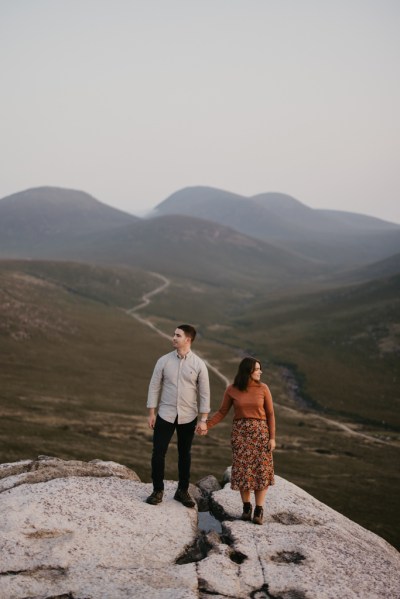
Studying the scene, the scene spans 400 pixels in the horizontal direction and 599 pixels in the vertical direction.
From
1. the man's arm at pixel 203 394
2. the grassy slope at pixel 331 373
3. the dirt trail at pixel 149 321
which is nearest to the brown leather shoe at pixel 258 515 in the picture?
the man's arm at pixel 203 394

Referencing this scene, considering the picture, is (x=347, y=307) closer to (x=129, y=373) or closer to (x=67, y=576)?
(x=129, y=373)

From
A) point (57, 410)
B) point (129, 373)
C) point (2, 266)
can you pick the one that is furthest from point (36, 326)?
point (2, 266)

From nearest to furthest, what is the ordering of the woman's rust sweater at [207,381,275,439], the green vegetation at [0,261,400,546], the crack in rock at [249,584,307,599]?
1. the crack in rock at [249,584,307,599]
2. the woman's rust sweater at [207,381,275,439]
3. the green vegetation at [0,261,400,546]

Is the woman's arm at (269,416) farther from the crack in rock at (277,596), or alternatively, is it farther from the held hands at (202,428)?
the crack in rock at (277,596)

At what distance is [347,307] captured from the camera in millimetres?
153375

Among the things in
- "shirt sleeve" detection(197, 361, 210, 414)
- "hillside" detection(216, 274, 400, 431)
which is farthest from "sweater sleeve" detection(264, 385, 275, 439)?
"hillside" detection(216, 274, 400, 431)

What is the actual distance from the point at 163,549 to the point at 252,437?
3.73 metres

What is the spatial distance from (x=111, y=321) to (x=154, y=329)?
38.3 ft

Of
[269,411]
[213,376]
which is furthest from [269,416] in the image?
[213,376]

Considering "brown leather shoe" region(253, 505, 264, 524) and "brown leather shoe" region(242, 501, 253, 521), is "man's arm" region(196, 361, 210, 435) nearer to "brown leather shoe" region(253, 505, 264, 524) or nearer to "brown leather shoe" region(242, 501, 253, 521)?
"brown leather shoe" region(242, 501, 253, 521)

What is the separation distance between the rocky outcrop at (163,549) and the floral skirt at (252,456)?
1.20 metres

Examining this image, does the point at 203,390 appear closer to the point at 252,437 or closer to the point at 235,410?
the point at 235,410

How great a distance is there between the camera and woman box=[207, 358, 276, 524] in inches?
538

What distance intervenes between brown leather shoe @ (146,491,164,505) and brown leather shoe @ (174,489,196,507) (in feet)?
2.15
